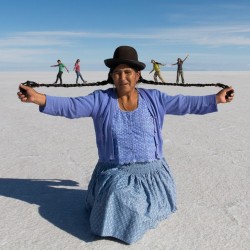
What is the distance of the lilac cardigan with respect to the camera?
2961 millimetres

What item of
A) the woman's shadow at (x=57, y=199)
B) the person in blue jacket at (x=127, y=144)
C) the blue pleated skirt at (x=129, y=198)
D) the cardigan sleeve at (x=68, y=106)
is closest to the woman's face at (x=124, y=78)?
the person in blue jacket at (x=127, y=144)

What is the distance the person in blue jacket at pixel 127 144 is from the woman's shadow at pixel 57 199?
7.6 inches

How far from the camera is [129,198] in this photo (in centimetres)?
285

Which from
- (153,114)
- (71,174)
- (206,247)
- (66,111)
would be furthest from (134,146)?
(71,174)

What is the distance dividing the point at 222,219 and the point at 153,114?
3.04ft

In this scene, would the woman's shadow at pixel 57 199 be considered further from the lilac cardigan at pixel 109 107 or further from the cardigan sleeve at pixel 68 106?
the cardigan sleeve at pixel 68 106

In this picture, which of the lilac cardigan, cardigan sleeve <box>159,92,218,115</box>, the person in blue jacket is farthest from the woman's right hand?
cardigan sleeve <box>159,92,218,115</box>

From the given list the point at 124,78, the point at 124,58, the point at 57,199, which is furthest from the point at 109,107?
the point at 57,199

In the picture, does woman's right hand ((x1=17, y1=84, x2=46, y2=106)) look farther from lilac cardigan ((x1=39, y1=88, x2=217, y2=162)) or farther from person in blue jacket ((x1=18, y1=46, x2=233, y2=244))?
lilac cardigan ((x1=39, y1=88, x2=217, y2=162))

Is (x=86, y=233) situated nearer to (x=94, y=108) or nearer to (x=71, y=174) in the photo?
(x=94, y=108)

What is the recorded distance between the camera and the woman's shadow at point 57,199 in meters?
3.14

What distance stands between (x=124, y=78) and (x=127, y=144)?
45 centimetres

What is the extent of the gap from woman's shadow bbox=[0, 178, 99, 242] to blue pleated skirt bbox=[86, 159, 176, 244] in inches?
6.2

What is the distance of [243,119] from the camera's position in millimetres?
8211
